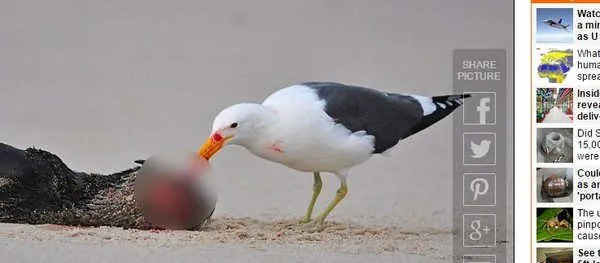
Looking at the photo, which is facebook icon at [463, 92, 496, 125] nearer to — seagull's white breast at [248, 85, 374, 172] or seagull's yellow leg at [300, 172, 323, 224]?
seagull's white breast at [248, 85, 374, 172]

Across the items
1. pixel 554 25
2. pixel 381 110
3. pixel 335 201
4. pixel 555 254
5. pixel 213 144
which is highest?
pixel 554 25

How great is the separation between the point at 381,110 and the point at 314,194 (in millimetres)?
312

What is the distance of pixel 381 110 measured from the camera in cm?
267

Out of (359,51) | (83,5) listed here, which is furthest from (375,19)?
(83,5)

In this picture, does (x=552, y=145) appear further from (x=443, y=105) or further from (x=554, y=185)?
(x=443, y=105)

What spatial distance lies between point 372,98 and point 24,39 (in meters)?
1.02

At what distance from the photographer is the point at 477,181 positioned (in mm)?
2697

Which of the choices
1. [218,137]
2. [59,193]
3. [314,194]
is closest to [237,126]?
[218,137]

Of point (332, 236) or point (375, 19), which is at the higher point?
point (375, 19)

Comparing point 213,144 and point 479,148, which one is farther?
point 479,148

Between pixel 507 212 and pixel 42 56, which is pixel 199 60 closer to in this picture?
pixel 42 56

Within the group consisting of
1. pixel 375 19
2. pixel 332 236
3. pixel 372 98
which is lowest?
pixel 332 236

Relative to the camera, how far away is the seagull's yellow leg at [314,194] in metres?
2.67

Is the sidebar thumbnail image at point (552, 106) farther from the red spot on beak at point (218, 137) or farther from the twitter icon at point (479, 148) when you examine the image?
the red spot on beak at point (218, 137)
